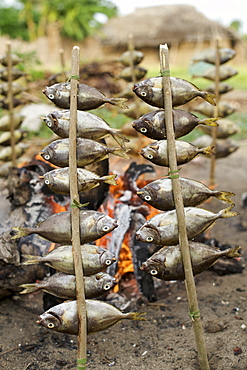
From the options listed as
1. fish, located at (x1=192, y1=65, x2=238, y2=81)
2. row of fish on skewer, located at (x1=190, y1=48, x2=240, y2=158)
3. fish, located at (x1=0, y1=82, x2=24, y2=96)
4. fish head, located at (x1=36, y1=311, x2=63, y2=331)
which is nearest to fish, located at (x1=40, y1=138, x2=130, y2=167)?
fish head, located at (x1=36, y1=311, x2=63, y2=331)

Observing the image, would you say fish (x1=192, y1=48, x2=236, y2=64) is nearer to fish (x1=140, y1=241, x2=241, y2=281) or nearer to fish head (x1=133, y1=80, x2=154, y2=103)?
fish head (x1=133, y1=80, x2=154, y2=103)

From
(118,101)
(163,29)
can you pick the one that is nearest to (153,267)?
(118,101)

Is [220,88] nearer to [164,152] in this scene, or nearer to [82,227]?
[164,152]

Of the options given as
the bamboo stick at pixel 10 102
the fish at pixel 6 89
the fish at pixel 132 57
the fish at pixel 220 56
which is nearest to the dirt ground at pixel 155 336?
the bamboo stick at pixel 10 102

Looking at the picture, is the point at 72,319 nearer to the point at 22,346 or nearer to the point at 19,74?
the point at 22,346

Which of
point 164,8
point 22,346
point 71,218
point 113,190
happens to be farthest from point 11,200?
point 164,8

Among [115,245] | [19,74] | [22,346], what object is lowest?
[22,346]

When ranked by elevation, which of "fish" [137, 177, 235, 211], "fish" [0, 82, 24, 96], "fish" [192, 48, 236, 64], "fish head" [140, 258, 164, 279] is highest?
Answer: "fish" [192, 48, 236, 64]
